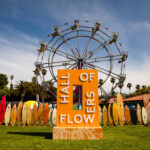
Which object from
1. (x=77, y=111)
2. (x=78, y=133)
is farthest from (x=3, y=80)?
(x=78, y=133)

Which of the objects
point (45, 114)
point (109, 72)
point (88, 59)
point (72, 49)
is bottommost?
point (45, 114)

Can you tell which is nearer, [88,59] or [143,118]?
[143,118]

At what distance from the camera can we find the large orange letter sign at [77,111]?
6387 mm

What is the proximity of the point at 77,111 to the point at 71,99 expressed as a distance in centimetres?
61

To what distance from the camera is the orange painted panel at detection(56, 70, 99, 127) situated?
266 inches

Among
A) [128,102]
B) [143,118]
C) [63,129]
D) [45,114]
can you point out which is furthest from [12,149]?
[128,102]

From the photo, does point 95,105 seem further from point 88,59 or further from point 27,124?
point 88,59

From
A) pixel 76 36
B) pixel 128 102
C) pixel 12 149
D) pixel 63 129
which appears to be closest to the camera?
pixel 12 149

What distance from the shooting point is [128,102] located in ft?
104

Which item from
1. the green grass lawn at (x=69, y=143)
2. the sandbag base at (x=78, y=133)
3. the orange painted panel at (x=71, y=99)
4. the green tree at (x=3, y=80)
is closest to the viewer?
the green grass lawn at (x=69, y=143)

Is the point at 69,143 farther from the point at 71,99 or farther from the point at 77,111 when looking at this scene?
the point at 71,99

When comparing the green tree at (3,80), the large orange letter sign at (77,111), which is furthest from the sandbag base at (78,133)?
the green tree at (3,80)

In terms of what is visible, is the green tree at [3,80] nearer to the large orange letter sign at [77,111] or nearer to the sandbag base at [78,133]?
the large orange letter sign at [77,111]

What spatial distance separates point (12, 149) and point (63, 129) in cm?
219
